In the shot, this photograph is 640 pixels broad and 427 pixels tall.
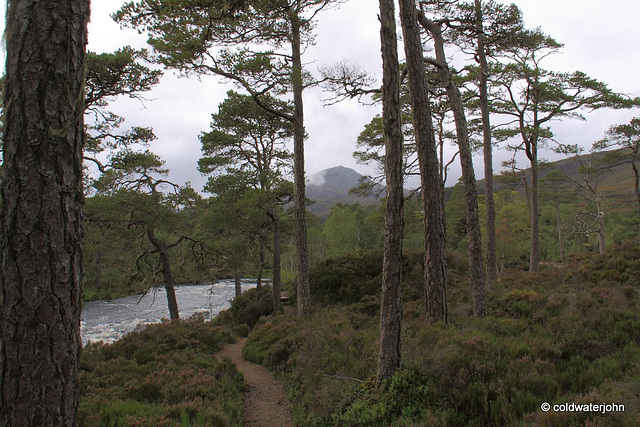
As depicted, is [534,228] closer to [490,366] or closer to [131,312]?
[490,366]

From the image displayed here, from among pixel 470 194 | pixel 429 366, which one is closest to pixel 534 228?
pixel 470 194

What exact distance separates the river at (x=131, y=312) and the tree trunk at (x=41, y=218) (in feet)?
45.6

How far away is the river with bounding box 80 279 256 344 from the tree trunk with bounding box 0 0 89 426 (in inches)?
548

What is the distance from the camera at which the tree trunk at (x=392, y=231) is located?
486 cm

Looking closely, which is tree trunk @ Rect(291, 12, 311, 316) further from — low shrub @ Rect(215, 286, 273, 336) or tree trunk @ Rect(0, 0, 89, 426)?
tree trunk @ Rect(0, 0, 89, 426)

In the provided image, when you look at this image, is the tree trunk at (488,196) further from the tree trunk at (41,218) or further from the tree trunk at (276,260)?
A: the tree trunk at (41,218)

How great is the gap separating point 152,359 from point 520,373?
27.3 ft

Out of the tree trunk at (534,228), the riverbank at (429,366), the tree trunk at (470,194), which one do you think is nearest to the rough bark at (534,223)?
the tree trunk at (534,228)

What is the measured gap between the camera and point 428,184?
22.9 feet

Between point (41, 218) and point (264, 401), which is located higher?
point (41, 218)

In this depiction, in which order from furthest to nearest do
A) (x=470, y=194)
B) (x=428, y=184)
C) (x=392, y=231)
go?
1. (x=470, y=194)
2. (x=428, y=184)
3. (x=392, y=231)

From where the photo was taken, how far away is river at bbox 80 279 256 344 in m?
18.5

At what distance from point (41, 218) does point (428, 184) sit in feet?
21.2

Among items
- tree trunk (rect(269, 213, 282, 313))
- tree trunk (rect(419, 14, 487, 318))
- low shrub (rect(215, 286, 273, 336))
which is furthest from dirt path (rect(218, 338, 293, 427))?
low shrub (rect(215, 286, 273, 336))
